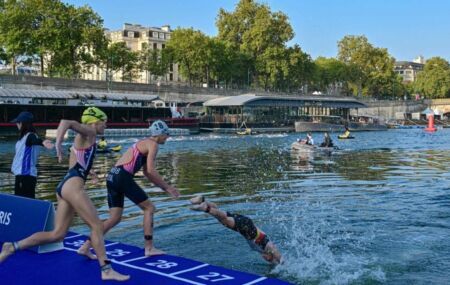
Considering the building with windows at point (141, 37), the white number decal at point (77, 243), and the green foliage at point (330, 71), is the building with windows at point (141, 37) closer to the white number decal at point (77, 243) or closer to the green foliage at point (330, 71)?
the green foliage at point (330, 71)

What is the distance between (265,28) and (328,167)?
84.5 meters

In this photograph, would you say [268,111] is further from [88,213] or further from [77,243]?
[88,213]

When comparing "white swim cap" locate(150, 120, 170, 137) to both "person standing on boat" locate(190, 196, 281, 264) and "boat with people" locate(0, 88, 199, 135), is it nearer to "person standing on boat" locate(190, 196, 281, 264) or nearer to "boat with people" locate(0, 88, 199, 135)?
"person standing on boat" locate(190, 196, 281, 264)

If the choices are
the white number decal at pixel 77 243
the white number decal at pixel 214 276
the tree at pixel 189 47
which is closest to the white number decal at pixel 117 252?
the white number decal at pixel 77 243

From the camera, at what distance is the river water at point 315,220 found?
9.80 metres

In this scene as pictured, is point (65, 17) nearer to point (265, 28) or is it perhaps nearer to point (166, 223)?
point (265, 28)

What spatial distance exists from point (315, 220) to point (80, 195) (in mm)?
8304

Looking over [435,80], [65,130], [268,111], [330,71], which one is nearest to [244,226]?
[65,130]

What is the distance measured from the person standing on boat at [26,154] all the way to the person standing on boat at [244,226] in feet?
11.5

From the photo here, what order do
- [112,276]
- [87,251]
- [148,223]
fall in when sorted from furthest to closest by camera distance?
1. [148,223]
2. [87,251]
3. [112,276]

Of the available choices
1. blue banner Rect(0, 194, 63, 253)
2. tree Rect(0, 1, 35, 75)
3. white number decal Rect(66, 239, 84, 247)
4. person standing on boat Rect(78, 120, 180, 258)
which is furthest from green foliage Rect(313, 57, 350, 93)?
person standing on boat Rect(78, 120, 180, 258)

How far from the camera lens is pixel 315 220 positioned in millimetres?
14141

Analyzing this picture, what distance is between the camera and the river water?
9805mm

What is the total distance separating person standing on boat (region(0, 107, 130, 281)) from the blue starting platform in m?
0.34
